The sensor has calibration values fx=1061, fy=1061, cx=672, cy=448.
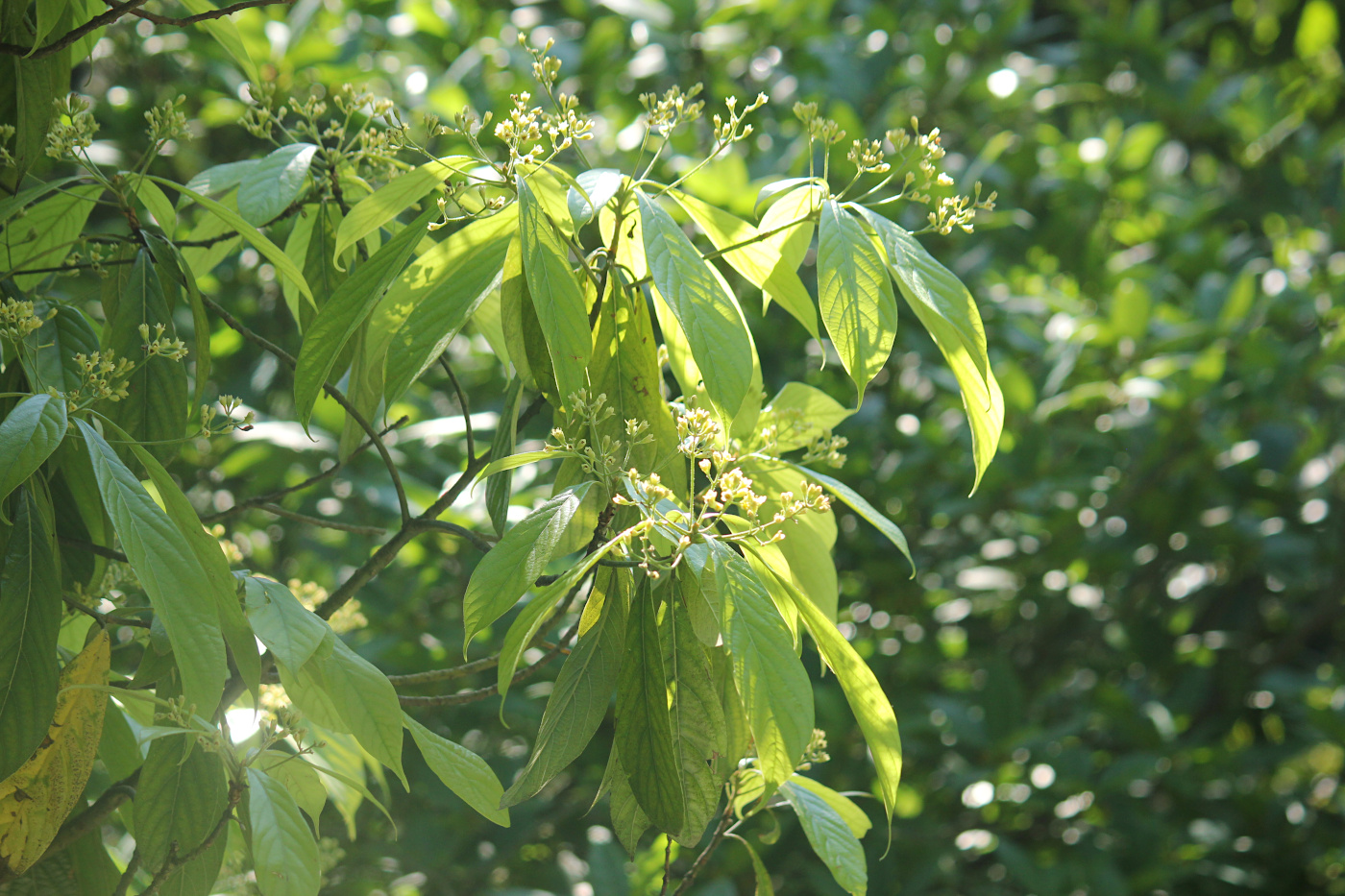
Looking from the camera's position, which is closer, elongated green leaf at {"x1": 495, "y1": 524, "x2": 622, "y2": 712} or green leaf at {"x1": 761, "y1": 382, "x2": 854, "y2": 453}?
elongated green leaf at {"x1": 495, "y1": 524, "x2": 622, "y2": 712}

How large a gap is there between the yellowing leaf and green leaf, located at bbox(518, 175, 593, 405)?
32cm

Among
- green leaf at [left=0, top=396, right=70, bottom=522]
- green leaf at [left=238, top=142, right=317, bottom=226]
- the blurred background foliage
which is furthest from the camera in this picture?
the blurred background foliage

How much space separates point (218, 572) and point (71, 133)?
31 cm

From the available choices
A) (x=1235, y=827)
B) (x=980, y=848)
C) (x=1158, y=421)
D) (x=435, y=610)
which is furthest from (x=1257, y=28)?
(x=435, y=610)

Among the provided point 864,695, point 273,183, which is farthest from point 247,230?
point 864,695

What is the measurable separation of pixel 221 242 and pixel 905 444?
1170mm

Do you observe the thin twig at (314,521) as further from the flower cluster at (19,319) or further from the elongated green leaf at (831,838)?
the elongated green leaf at (831,838)

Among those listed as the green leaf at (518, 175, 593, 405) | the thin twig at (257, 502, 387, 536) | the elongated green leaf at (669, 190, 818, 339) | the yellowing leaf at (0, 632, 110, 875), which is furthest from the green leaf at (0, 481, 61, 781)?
the elongated green leaf at (669, 190, 818, 339)

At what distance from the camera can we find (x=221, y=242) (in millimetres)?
777

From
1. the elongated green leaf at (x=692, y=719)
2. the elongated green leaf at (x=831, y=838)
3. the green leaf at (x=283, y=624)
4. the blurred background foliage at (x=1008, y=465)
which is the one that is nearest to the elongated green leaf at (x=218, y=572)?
the green leaf at (x=283, y=624)

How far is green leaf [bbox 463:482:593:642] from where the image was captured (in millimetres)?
510

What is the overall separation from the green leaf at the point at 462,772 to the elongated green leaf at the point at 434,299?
0.65 feet

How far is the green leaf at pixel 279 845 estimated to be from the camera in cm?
58

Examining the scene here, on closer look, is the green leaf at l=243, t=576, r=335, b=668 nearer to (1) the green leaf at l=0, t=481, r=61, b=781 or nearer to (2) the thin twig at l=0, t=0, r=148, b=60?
(1) the green leaf at l=0, t=481, r=61, b=781
